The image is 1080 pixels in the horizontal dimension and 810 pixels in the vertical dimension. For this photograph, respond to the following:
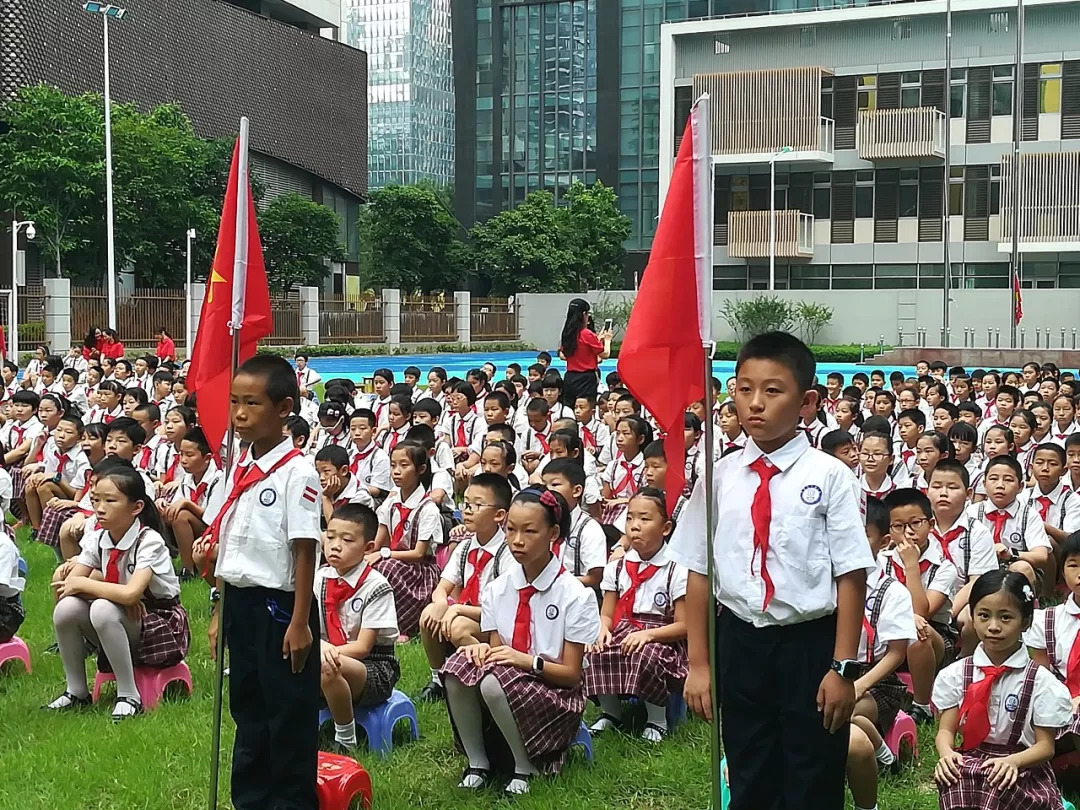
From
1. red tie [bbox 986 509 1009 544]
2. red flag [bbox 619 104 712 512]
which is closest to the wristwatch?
red flag [bbox 619 104 712 512]

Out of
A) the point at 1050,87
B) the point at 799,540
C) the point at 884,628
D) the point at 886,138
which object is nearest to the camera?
the point at 799,540

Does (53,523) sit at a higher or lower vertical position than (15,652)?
higher

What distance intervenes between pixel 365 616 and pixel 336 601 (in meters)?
0.16

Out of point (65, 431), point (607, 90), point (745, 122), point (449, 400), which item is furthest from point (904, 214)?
point (65, 431)

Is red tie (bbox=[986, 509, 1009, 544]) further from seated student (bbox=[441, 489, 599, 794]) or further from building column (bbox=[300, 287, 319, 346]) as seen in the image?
building column (bbox=[300, 287, 319, 346])

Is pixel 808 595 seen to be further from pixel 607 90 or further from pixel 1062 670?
pixel 607 90

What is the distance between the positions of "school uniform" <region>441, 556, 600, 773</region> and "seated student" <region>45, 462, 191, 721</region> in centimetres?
149

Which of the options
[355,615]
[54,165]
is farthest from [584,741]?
[54,165]

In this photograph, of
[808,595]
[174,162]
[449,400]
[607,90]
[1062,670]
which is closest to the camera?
[808,595]

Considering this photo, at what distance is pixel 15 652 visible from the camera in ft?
19.5

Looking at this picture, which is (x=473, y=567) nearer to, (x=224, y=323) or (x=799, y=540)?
(x=224, y=323)

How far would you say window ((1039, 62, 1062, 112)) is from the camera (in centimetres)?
3375

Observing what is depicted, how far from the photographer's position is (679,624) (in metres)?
5.08

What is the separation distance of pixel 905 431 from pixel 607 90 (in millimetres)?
42469
